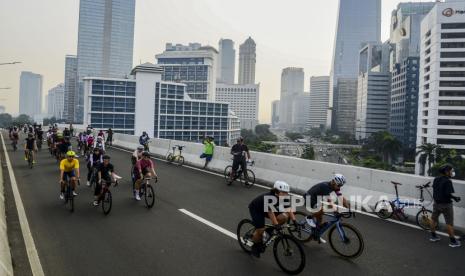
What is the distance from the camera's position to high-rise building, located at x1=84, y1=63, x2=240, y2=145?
384 ft

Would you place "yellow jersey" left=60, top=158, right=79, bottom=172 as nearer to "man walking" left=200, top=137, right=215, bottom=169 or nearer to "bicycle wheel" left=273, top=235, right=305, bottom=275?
"bicycle wheel" left=273, top=235, right=305, bottom=275

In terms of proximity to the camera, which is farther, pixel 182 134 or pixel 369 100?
pixel 369 100

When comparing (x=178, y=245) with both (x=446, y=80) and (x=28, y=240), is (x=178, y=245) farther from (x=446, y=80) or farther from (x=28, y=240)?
(x=446, y=80)

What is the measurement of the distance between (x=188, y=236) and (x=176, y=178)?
312 inches

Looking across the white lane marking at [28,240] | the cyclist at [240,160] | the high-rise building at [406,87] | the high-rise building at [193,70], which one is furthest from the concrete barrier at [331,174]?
the high-rise building at [193,70]

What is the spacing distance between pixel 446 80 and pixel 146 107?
8628cm

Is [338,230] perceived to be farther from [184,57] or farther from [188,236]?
[184,57]

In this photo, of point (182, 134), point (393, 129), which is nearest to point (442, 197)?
point (182, 134)

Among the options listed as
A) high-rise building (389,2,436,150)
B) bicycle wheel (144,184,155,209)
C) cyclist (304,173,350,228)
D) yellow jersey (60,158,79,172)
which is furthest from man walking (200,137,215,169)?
high-rise building (389,2,436,150)

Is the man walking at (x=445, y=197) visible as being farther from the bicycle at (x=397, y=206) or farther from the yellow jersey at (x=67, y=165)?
the yellow jersey at (x=67, y=165)

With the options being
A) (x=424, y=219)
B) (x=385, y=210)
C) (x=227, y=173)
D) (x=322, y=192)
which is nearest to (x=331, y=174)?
(x=385, y=210)

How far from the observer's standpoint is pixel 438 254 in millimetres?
7555

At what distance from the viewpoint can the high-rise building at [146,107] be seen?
117 m

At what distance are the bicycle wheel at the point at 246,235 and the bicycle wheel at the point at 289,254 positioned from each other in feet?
2.50
